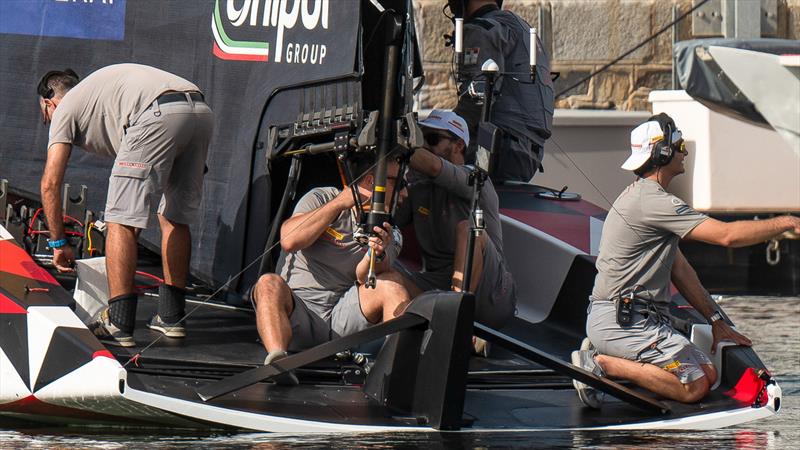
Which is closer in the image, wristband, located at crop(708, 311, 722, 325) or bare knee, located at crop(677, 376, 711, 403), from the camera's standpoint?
bare knee, located at crop(677, 376, 711, 403)

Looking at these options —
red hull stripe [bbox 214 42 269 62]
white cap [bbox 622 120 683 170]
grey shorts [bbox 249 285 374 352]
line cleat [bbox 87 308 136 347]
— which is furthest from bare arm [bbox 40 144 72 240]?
white cap [bbox 622 120 683 170]

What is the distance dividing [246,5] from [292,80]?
1.54 feet

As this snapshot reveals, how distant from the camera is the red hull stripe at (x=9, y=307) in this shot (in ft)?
20.0

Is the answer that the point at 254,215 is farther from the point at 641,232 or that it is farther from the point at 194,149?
the point at 641,232

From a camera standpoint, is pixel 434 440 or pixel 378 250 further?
pixel 378 250

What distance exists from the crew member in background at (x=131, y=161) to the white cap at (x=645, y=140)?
5.88ft

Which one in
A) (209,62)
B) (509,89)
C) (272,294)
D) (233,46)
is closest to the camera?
(272,294)

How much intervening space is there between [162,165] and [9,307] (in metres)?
0.93

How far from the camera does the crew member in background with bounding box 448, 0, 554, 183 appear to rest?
821 cm

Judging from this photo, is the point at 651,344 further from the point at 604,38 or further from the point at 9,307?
the point at 604,38

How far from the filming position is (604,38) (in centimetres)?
1334

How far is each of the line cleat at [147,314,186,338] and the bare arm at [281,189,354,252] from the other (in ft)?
1.99

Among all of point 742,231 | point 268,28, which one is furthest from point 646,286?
point 268,28

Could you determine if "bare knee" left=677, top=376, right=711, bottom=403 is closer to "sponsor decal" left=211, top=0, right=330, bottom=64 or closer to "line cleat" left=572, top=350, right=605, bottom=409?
"line cleat" left=572, top=350, right=605, bottom=409
